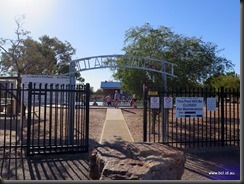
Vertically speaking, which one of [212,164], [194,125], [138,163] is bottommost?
[212,164]

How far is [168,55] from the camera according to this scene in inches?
509

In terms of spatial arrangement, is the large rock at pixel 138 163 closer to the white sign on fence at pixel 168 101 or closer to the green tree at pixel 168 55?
the white sign on fence at pixel 168 101

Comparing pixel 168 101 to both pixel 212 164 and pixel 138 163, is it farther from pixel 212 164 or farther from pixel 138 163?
pixel 138 163

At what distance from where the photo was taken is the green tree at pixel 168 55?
42.4 ft

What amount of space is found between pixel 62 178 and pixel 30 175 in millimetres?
751

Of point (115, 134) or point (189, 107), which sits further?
point (115, 134)

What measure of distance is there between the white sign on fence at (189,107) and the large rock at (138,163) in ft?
11.4

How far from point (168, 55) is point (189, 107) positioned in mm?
3766

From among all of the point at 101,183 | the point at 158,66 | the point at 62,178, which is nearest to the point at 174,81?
the point at 158,66

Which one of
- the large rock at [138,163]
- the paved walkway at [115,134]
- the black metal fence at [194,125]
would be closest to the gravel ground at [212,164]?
the black metal fence at [194,125]

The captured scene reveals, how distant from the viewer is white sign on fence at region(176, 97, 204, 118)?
9656 millimetres

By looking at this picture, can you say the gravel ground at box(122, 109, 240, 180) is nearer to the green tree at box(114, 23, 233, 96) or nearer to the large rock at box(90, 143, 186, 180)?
the large rock at box(90, 143, 186, 180)

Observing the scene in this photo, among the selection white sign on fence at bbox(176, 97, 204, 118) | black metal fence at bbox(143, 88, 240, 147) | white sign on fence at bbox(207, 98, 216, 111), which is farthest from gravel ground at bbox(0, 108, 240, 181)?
white sign on fence at bbox(207, 98, 216, 111)

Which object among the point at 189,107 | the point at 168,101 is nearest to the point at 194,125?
the point at 189,107
